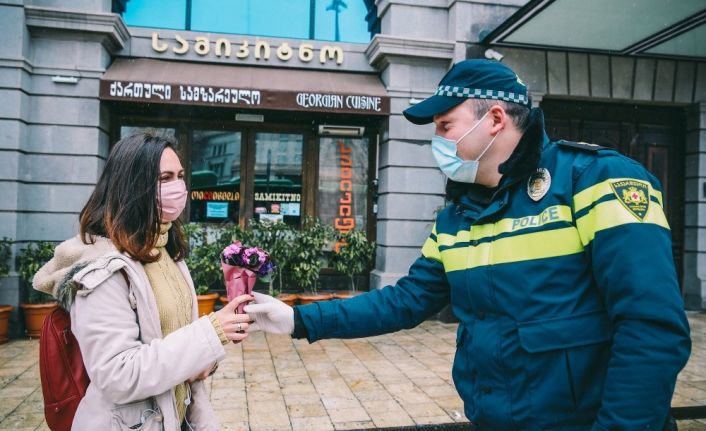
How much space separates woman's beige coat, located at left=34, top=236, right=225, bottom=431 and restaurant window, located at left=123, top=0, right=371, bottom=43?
8.33 meters

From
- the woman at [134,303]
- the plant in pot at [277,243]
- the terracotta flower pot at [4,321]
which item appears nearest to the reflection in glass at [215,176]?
the plant in pot at [277,243]

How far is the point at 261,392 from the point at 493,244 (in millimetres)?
4072

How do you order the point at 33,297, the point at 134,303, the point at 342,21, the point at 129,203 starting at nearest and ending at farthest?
the point at 134,303
the point at 129,203
the point at 33,297
the point at 342,21

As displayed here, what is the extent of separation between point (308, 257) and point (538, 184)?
23.4 ft

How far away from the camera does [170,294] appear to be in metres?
2.10

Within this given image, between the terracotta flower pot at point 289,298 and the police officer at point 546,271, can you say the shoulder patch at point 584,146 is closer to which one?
the police officer at point 546,271

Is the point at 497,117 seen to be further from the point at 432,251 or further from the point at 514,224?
the point at 432,251

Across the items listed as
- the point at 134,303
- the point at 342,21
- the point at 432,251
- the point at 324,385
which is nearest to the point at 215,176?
the point at 342,21

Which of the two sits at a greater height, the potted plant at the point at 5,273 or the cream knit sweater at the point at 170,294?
the cream knit sweater at the point at 170,294

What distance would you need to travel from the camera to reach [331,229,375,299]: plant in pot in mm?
8891

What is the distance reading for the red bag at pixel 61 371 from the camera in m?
1.83

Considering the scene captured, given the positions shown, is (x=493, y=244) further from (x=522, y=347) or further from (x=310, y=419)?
(x=310, y=419)

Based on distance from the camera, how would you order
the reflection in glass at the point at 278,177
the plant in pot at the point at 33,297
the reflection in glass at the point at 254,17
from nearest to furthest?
the plant in pot at the point at 33,297 → the reflection in glass at the point at 254,17 → the reflection in glass at the point at 278,177

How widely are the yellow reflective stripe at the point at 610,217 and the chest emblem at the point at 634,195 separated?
0.5 inches
